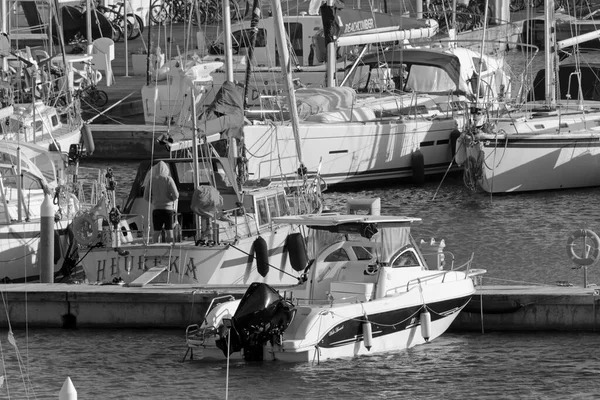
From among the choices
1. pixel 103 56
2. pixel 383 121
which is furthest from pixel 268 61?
pixel 103 56

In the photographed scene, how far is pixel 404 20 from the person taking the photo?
1547 inches

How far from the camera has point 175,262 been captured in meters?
23.0

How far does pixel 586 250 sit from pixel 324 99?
15.1 metres

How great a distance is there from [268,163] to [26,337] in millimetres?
13452

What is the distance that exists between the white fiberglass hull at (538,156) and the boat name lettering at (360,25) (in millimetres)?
4940

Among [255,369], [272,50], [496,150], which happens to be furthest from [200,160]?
[272,50]

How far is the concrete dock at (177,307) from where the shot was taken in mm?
21359

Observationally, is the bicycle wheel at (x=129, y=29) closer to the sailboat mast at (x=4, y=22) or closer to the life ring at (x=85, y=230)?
the sailboat mast at (x=4, y=22)

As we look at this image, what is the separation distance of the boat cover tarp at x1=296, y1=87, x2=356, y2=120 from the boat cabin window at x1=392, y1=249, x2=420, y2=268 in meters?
15.3

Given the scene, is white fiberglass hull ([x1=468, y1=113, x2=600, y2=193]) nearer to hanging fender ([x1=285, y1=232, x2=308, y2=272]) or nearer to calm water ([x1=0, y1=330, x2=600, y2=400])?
calm water ([x1=0, y1=330, x2=600, y2=400])

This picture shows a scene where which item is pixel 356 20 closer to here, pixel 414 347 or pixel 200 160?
pixel 200 160

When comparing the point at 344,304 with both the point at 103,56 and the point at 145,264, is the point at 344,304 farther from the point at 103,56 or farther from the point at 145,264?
the point at 103,56

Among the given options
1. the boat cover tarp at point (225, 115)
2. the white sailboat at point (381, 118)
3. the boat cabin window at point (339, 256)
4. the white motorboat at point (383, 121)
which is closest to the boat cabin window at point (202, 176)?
the boat cover tarp at point (225, 115)

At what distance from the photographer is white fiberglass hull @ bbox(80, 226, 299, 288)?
22922 millimetres
